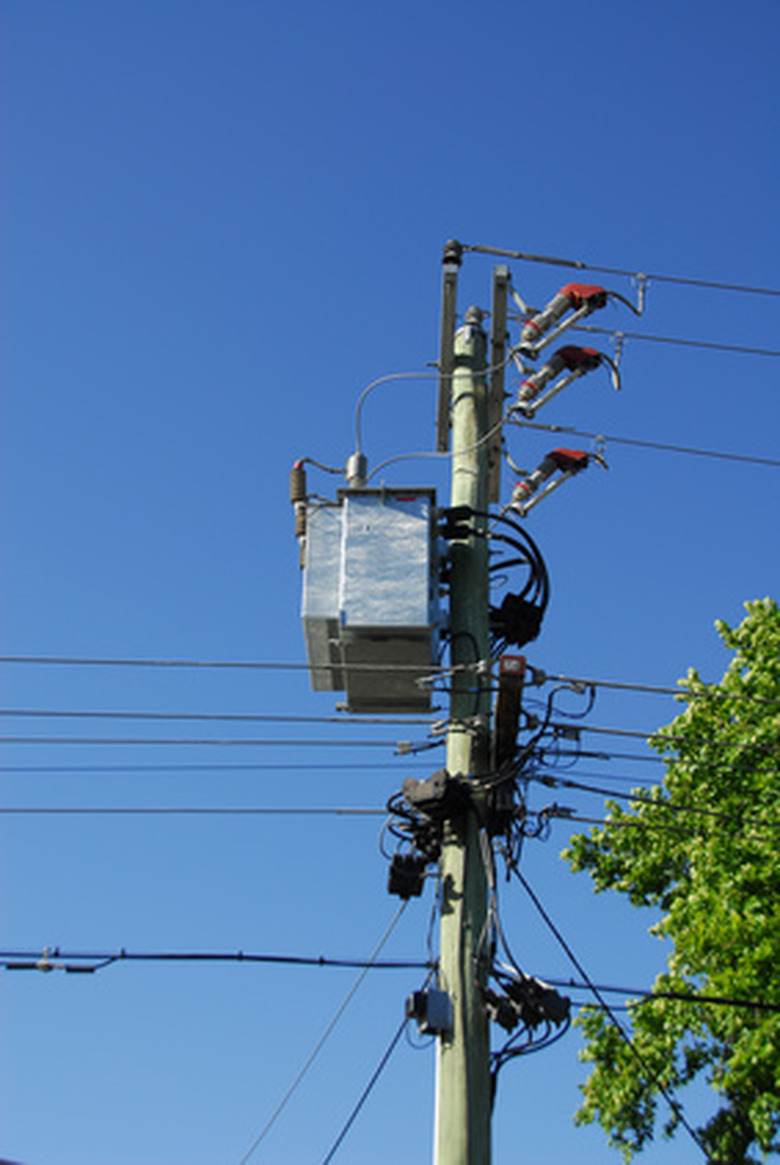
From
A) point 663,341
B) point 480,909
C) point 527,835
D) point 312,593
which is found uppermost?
point 663,341

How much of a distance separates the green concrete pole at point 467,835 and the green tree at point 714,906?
4.81m

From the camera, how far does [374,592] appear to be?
27.4ft

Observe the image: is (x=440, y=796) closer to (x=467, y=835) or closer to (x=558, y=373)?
(x=467, y=835)

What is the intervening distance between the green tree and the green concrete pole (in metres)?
4.81

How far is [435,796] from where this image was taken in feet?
25.2

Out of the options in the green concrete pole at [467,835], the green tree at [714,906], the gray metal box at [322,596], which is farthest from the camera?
the green tree at [714,906]

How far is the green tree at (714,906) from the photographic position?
14289 millimetres

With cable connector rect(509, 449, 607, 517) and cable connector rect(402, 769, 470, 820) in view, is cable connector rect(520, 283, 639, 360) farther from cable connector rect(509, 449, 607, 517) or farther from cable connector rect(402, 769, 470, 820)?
cable connector rect(402, 769, 470, 820)

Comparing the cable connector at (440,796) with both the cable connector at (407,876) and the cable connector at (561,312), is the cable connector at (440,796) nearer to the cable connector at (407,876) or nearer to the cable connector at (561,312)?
the cable connector at (407,876)

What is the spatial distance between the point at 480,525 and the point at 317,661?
1483mm

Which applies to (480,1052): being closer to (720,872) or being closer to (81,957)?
(81,957)

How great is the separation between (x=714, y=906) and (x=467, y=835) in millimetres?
8339

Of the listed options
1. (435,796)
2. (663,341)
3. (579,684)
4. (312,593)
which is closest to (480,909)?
(435,796)

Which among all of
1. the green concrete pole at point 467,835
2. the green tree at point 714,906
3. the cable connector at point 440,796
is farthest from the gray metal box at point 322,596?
the green tree at point 714,906
